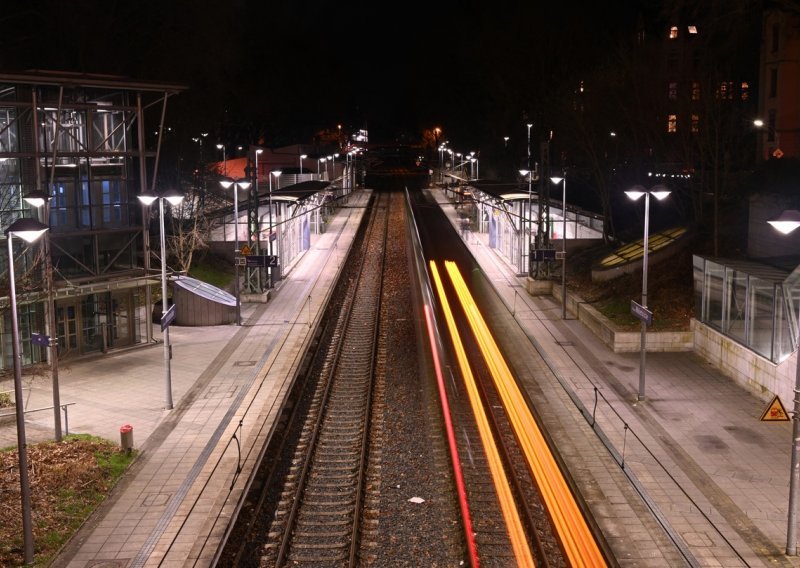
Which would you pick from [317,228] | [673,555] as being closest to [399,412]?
[673,555]

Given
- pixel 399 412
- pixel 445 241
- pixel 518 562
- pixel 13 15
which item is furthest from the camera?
pixel 445 241

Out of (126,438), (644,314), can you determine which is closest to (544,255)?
(644,314)

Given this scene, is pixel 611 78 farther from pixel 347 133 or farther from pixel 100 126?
pixel 347 133

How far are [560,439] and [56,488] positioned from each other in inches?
359

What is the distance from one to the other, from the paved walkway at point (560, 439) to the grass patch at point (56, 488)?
31 centimetres

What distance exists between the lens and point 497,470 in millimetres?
14422

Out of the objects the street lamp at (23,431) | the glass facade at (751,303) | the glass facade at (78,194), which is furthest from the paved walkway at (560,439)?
the glass facade at (78,194)

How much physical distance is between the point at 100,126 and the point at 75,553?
1602 centimetres

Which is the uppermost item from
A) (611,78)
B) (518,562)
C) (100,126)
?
(611,78)

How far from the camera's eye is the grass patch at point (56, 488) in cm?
1148

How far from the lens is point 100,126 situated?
79.4 feet

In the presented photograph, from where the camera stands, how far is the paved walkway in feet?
38.1

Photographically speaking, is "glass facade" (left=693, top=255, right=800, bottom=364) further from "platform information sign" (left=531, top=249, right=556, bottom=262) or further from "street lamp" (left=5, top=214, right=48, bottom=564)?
"street lamp" (left=5, top=214, right=48, bottom=564)

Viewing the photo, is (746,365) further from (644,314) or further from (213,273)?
(213,273)
